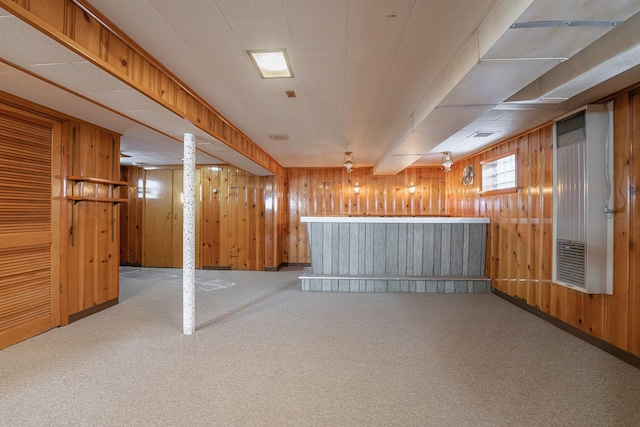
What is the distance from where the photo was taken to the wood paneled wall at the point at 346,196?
23.5 feet

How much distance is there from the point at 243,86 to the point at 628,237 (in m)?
3.59

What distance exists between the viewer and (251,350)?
2.63 m

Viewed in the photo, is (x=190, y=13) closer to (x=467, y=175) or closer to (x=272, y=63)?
(x=272, y=63)

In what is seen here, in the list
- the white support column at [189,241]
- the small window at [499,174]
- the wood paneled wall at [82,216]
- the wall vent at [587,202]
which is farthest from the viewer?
the small window at [499,174]

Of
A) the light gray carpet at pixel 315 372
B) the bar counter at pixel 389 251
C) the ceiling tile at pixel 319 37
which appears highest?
the ceiling tile at pixel 319 37

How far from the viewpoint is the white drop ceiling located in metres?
1.59

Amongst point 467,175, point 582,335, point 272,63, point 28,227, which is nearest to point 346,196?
point 467,175

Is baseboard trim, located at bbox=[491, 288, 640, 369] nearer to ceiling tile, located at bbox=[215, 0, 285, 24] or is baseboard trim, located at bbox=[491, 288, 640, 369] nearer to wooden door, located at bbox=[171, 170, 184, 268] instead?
ceiling tile, located at bbox=[215, 0, 285, 24]

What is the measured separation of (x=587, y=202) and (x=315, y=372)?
9.39 ft

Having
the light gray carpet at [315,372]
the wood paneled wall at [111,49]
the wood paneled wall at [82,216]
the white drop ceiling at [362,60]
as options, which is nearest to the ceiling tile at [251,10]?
the white drop ceiling at [362,60]

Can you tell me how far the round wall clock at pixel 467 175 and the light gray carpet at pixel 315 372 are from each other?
105 inches

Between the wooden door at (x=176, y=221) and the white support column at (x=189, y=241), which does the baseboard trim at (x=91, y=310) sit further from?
Answer: the wooden door at (x=176, y=221)

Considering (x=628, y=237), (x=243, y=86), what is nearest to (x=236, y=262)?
(x=243, y=86)

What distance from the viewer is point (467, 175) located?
5688mm
